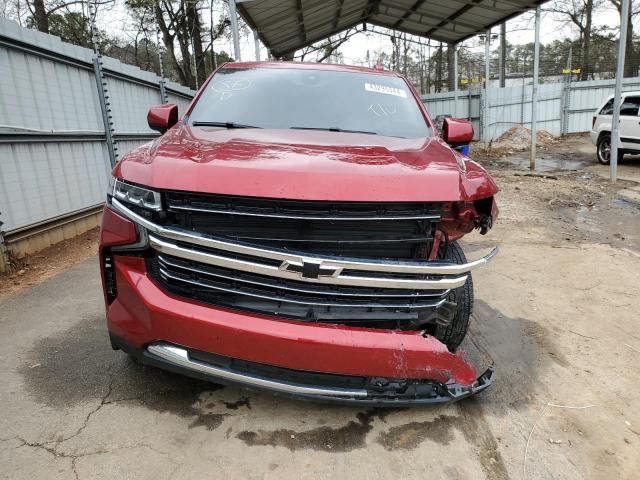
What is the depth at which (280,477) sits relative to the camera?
6.25 ft

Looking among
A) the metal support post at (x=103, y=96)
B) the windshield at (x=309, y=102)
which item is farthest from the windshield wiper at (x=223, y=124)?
the metal support post at (x=103, y=96)

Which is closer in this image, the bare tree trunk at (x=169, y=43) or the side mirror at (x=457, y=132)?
the side mirror at (x=457, y=132)

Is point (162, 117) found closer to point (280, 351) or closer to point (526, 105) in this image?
point (280, 351)

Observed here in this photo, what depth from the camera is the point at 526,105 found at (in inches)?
709

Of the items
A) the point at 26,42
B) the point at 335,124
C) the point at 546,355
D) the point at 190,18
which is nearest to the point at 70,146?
the point at 26,42

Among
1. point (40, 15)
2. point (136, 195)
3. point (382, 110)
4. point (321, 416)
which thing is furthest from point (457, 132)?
point (40, 15)

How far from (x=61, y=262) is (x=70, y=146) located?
5.44ft

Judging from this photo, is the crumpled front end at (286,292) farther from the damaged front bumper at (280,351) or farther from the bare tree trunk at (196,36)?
the bare tree trunk at (196,36)

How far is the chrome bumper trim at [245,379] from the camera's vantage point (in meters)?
1.98

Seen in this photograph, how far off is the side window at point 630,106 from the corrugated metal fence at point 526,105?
660cm

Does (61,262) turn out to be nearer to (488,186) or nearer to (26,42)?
(26,42)

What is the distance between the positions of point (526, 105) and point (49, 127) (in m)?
17.4

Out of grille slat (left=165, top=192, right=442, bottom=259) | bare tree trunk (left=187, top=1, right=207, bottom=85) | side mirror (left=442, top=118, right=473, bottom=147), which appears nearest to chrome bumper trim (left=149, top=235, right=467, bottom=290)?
grille slat (left=165, top=192, right=442, bottom=259)

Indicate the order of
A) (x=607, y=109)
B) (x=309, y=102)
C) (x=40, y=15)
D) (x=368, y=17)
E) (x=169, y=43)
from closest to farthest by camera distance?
(x=309, y=102)
(x=607, y=109)
(x=40, y=15)
(x=368, y=17)
(x=169, y=43)
